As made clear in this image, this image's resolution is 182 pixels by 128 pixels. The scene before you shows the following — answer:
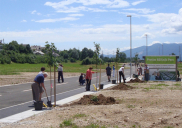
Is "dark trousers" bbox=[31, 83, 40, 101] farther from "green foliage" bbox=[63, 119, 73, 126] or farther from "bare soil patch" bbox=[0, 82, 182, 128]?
"green foliage" bbox=[63, 119, 73, 126]

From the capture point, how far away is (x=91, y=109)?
367 inches

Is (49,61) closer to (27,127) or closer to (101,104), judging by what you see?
(101,104)

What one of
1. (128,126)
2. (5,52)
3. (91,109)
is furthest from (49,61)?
(5,52)

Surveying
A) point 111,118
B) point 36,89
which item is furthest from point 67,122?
point 36,89

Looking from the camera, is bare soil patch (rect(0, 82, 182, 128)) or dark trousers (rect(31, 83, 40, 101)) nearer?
bare soil patch (rect(0, 82, 182, 128))

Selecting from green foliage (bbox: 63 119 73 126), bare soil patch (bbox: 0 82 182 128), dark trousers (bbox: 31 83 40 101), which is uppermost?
dark trousers (bbox: 31 83 40 101)

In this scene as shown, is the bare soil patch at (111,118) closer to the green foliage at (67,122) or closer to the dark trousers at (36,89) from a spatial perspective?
the green foliage at (67,122)

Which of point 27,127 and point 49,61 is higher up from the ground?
point 49,61

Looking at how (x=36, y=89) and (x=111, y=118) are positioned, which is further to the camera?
(x=36, y=89)

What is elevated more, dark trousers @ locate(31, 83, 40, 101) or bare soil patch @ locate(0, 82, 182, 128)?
dark trousers @ locate(31, 83, 40, 101)

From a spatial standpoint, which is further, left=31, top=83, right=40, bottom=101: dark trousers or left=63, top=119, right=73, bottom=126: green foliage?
left=31, top=83, right=40, bottom=101: dark trousers

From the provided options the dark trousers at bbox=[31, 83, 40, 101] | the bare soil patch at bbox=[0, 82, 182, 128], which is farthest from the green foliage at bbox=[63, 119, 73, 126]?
the dark trousers at bbox=[31, 83, 40, 101]

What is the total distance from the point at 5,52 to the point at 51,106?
296ft

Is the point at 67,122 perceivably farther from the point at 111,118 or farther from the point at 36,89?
the point at 36,89
